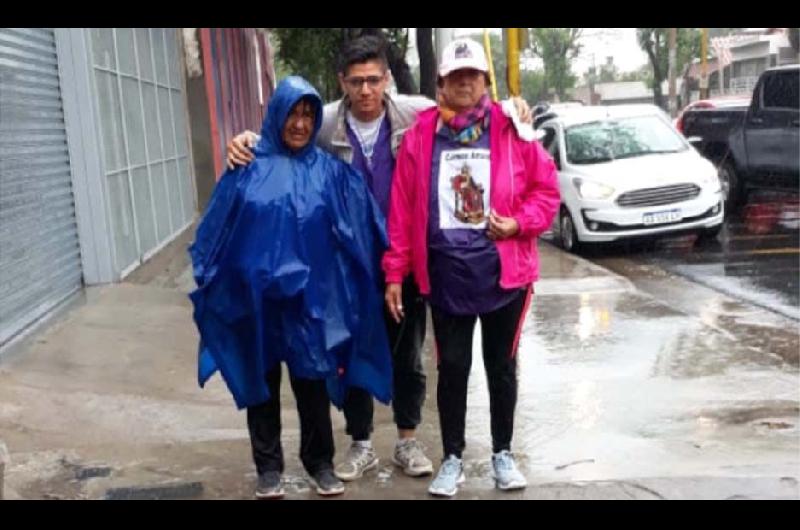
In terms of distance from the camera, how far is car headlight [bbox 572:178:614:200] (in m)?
11.9

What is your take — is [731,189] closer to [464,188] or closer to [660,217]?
[660,217]

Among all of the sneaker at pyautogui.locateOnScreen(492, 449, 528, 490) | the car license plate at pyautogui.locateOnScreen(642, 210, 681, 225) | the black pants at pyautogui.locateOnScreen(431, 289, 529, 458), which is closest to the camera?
the black pants at pyautogui.locateOnScreen(431, 289, 529, 458)

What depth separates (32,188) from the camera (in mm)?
6906

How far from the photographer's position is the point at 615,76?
95250 millimetres

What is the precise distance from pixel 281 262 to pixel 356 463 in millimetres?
1072

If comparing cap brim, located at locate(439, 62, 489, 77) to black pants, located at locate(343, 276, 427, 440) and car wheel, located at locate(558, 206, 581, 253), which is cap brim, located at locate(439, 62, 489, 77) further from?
car wheel, located at locate(558, 206, 581, 253)

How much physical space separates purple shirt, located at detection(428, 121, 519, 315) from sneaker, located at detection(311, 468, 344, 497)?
849 millimetres

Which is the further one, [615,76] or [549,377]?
[615,76]

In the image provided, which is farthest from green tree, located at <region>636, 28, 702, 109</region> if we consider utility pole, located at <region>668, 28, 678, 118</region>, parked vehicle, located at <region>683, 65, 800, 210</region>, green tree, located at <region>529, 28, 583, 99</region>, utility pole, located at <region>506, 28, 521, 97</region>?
utility pole, located at <region>506, 28, 521, 97</region>

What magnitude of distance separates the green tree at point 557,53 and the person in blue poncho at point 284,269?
219 ft

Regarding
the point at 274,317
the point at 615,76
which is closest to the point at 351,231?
the point at 274,317
